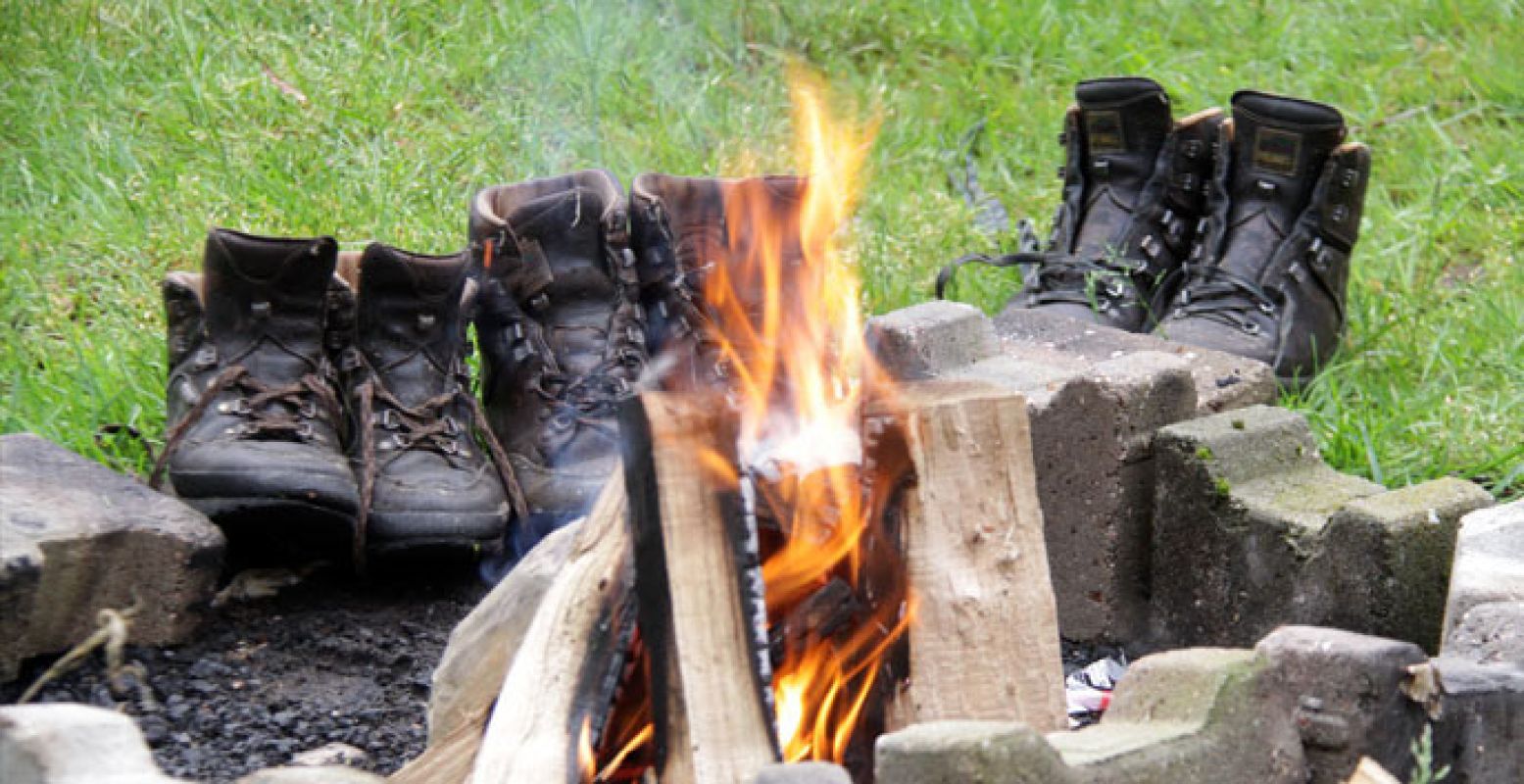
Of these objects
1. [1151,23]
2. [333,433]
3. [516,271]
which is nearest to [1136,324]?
[516,271]

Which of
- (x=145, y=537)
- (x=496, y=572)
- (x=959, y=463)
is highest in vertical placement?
(x=959, y=463)

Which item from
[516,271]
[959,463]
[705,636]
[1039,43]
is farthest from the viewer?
[1039,43]

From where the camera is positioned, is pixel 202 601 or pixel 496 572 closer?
pixel 202 601

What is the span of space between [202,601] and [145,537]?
191mm

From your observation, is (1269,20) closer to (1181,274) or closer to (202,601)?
(1181,274)

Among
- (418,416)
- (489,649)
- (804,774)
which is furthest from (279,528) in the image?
(804,774)

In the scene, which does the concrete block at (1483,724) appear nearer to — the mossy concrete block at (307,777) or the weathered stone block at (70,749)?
the mossy concrete block at (307,777)

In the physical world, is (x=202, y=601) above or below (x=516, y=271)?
below

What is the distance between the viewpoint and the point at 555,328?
3.24 metres

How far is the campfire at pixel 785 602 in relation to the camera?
1.98 m

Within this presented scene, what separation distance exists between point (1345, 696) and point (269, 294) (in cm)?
193

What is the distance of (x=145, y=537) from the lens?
258 cm

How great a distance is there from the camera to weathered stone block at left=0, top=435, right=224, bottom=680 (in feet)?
7.93

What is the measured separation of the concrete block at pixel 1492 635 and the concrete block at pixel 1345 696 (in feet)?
0.51
